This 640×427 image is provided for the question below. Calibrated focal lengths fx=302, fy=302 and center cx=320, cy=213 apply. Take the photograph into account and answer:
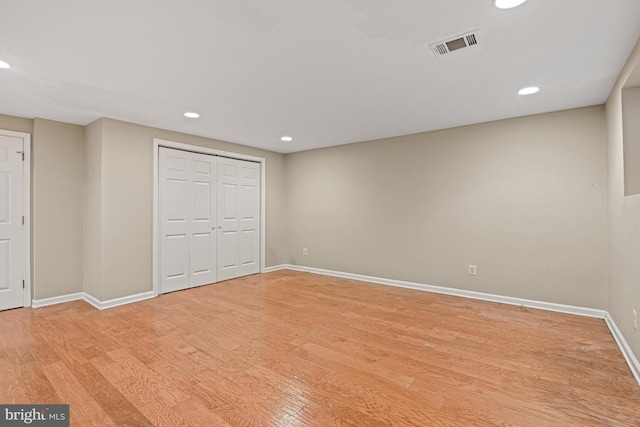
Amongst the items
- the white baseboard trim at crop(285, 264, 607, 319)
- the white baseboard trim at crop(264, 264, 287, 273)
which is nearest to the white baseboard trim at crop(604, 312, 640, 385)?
the white baseboard trim at crop(285, 264, 607, 319)

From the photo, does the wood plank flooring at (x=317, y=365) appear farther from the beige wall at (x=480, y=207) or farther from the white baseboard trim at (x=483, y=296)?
the beige wall at (x=480, y=207)

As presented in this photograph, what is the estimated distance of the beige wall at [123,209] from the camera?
3.76m

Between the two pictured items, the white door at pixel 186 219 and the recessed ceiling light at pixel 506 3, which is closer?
the recessed ceiling light at pixel 506 3

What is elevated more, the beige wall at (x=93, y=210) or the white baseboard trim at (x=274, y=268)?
the beige wall at (x=93, y=210)

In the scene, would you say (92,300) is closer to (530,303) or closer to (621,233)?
(530,303)

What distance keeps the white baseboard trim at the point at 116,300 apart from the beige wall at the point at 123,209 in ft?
0.18

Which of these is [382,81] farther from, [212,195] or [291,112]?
[212,195]

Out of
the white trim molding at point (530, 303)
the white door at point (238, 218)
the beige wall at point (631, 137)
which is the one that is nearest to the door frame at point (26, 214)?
the white door at point (238, 218)

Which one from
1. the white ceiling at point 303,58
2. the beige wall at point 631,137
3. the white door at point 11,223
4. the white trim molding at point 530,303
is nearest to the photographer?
the white ceiling at point 303,58

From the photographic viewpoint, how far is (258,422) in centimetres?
171

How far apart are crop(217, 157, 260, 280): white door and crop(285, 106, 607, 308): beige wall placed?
118 cm

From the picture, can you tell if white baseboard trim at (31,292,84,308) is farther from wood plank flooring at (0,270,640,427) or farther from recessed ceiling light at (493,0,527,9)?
recessed ceiling light at (493,0,527,9)

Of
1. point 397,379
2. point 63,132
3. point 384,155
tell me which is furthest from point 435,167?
point 63,132

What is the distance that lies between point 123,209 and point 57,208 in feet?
2.80
